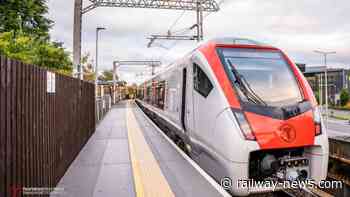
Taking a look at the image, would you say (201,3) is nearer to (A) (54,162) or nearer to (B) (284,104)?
(B) (284,104)

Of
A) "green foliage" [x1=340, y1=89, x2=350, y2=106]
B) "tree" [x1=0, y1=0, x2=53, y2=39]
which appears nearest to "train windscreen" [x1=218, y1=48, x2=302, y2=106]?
"tree" [x1=0, y1=0, x2=53, y2=39]

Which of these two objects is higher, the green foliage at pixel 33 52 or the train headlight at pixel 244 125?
the green foliage at pixel 33 52

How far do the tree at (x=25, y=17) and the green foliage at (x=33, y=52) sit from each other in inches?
154

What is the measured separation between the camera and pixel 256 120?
4.80 metres

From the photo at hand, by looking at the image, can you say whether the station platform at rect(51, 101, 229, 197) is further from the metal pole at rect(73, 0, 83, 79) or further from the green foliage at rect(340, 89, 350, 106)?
the green foliage at rect(340, 89, 350, 106)

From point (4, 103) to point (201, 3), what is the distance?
13.9 m

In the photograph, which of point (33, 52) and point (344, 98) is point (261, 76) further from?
point (344, 98)

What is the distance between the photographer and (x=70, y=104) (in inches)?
243

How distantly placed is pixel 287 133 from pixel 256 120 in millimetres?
598

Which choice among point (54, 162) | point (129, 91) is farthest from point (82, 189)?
point (129, 91)

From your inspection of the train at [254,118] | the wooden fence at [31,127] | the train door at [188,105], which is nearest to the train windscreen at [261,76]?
the train at [254,118]

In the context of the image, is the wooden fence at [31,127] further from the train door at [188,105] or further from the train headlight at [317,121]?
the train headlight at [317,121]

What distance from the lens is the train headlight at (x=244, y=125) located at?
15.2ft

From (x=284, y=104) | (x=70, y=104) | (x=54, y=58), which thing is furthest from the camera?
(x=54, y=58)
